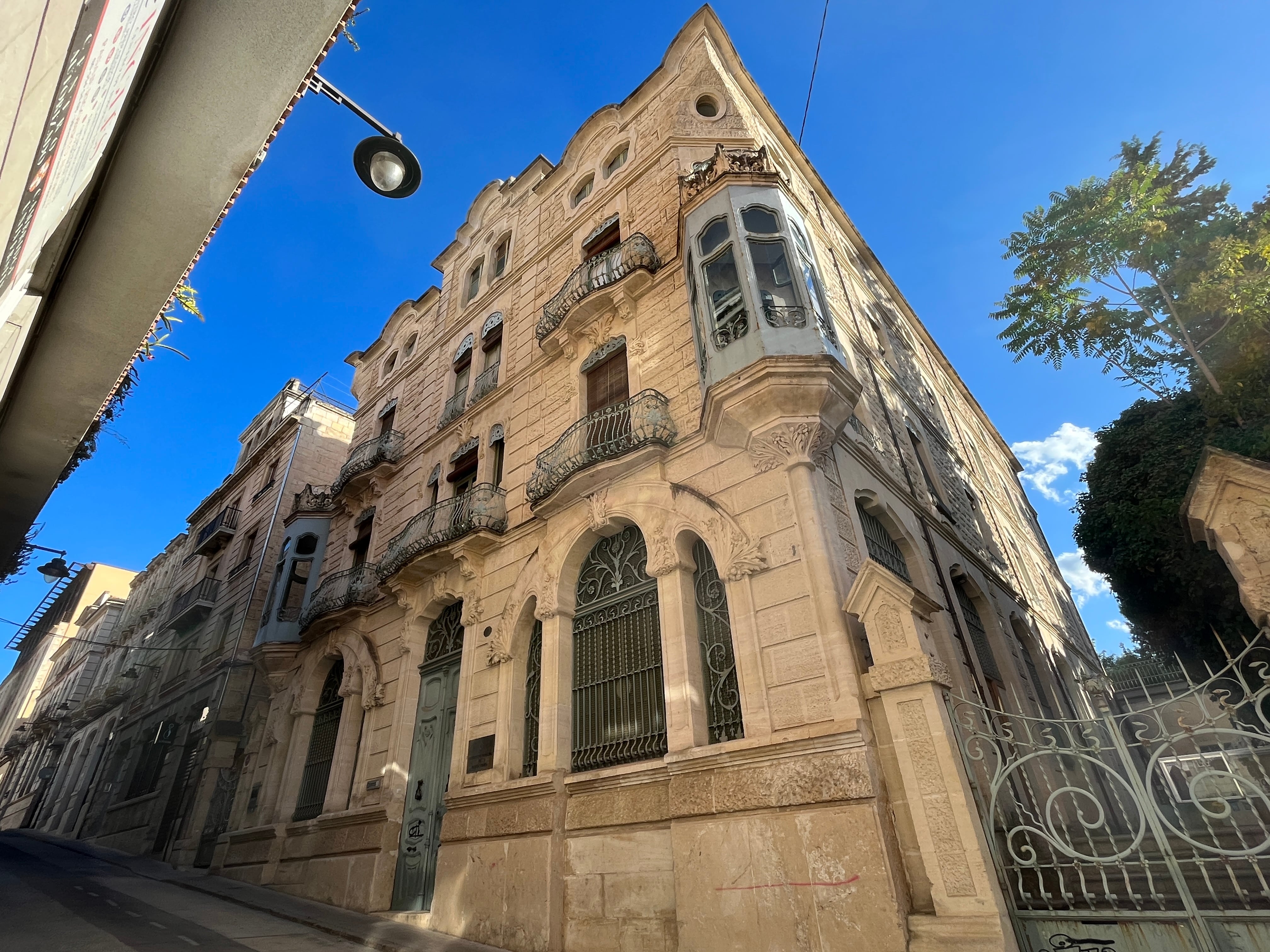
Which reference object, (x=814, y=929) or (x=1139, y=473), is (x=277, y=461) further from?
(x=1139, y=473)

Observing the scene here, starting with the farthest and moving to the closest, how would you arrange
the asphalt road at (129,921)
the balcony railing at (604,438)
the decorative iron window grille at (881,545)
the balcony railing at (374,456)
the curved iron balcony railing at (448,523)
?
the balcony railing at (374,456), the curved iron balcony railing at (448,523), the balcony railing at (604,438), the decorative iron window grille at (881,545), the asphalt road at (129,921)

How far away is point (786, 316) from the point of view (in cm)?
877

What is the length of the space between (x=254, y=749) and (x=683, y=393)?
13443 mm

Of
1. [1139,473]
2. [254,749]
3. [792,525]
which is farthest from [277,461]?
[1139,473]

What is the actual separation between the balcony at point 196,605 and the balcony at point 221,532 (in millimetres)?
→ 1510

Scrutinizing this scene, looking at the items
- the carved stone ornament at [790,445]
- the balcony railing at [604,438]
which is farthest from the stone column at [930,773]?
the balcony railing at [604,438]

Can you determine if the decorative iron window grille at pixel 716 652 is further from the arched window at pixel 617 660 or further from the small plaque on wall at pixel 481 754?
the small plaque on wall at pixel 481 754

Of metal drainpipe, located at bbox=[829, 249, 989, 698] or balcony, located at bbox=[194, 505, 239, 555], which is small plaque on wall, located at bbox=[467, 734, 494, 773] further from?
balcony, located at bbox=[194, 505, 239, 555]

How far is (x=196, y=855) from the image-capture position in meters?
15.3

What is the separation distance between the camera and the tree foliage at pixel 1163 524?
13.5 m

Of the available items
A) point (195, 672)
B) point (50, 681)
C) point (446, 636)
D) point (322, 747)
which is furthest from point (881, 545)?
point (50, 681)

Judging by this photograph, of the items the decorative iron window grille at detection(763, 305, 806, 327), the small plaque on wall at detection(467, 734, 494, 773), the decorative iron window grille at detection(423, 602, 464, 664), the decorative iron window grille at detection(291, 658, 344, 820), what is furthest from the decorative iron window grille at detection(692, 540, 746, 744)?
the decorative iron window grille at detection(291, 658, 344, 820)

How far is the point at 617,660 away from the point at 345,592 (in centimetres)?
955

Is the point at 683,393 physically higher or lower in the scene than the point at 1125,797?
higher
